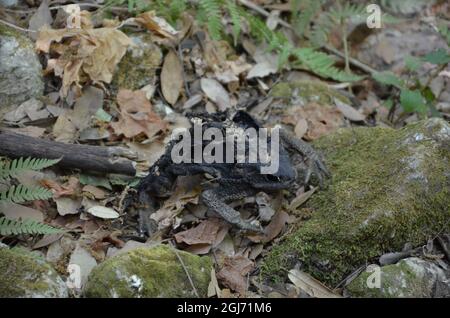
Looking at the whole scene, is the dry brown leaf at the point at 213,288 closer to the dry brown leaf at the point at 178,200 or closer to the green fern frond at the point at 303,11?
the dry brown leaf at the point at 178,200

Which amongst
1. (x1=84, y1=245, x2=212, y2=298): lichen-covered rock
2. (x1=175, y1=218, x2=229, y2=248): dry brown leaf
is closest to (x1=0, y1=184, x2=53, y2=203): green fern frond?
(x1=84, y1=245, x2=212, y2=298): lichen-covered rock

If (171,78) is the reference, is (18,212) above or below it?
below

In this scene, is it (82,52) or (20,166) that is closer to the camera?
(20,166)

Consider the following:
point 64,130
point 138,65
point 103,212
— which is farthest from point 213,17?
point 103,212

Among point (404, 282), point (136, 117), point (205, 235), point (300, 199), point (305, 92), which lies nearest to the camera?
point (404, 282)

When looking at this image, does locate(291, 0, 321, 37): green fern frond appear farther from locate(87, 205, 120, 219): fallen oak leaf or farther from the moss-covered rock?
locate(87, 205, 120, 219): fallen oak leaf

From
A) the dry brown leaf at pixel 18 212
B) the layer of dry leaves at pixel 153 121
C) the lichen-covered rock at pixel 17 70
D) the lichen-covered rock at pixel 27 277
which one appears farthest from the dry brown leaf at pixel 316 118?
the lichen-covered rock at pixel 27 277

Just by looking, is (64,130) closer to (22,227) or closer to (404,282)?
(22,227)
